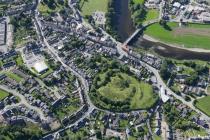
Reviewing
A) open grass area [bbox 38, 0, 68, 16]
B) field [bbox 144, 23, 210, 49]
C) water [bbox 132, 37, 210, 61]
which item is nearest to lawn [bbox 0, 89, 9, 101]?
open grass area [bbox 38, 0, 68, 16]

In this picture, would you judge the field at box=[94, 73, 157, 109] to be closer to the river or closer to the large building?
the river

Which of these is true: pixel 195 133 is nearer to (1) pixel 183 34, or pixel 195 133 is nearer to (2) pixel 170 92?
(2) pixel 170 92

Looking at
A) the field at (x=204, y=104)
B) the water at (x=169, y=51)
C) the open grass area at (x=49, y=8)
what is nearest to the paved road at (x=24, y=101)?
the open grass area at (x=49, y=8)

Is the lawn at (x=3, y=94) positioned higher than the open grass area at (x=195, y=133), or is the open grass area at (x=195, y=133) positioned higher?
the lawn at (x=3, y=94)

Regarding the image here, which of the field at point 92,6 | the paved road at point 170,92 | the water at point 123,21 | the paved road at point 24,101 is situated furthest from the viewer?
the field at point 92,6

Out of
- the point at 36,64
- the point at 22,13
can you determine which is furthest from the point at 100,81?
the point at 22,13

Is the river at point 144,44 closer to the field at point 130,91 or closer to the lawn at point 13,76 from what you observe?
the field at point 130,91

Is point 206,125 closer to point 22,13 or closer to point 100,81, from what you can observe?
point 100,81
